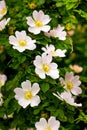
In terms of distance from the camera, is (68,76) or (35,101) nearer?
(35,101)

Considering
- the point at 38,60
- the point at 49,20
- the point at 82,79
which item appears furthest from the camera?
the point at 82,79

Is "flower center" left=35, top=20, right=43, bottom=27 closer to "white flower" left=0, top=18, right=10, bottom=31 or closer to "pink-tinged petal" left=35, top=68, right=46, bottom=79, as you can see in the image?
"white flower" left=0, top=18, right=10, bottom=31

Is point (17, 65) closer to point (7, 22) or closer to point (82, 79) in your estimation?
point (7, 22)

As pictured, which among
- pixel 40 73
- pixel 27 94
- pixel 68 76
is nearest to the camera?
pixel 40 73

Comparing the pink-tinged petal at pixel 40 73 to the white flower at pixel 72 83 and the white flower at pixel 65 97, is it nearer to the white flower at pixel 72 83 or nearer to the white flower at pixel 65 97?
the white flower at pixel 65 97

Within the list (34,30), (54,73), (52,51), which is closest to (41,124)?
(54,73)

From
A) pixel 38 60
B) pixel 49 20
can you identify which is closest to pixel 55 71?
pixel 38 60

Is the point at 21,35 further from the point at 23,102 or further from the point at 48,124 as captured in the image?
the point at 48,124

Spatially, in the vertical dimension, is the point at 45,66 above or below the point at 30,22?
below
